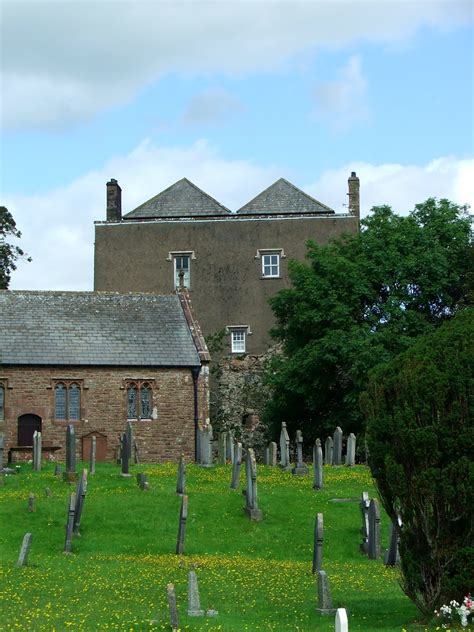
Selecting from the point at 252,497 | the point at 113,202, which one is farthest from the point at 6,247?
the point at 252,497

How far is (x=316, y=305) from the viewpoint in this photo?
51.1 m

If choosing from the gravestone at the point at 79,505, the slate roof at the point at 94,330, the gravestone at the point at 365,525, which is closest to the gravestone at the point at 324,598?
the gravestone at the point at 365,525

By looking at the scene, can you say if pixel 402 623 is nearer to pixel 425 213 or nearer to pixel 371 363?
pixel 371 363

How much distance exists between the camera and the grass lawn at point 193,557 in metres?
17.3

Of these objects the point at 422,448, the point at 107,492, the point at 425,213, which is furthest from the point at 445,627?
the point at 425,213

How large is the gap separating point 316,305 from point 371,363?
4830 mm

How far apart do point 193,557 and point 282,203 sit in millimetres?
46259

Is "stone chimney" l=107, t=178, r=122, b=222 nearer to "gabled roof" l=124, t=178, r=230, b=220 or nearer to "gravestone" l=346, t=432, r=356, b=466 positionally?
"gabled roof" l=124, t=178, r=230, b=220

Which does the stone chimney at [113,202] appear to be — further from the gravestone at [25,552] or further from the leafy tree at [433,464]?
the leafy tree at [433,464]

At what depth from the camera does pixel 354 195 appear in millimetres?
68688

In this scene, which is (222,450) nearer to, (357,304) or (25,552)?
(357,304)

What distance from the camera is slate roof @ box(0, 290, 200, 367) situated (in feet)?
163

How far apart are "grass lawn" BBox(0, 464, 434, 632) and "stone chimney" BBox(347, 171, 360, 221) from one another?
31.0 m

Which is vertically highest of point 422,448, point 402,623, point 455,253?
point 455,253
